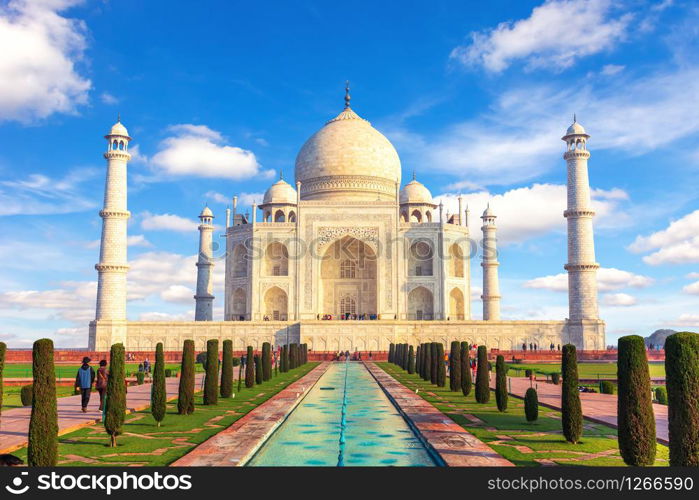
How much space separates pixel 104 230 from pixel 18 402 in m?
16.7

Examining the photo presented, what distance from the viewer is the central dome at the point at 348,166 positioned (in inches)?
1442

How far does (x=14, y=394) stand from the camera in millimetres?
14297

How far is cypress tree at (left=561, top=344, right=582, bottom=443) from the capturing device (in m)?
7.56

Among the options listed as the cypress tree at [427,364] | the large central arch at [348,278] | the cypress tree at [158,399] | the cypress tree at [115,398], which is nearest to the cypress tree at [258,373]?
the cypress tree at [427,364]

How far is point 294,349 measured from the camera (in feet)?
74.2

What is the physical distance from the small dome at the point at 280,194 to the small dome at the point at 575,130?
14657 millimetres

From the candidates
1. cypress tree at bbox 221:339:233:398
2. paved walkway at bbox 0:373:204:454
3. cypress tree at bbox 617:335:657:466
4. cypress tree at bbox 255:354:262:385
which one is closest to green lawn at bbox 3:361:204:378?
cypress tree at bbox 255:354:262:385

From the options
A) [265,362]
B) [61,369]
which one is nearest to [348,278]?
[61,369]

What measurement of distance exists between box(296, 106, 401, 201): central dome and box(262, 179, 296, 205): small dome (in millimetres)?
758

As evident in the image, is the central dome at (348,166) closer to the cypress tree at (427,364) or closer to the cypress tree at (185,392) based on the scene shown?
the cypress tree at (427,364)

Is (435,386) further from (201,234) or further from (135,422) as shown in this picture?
(201,234)

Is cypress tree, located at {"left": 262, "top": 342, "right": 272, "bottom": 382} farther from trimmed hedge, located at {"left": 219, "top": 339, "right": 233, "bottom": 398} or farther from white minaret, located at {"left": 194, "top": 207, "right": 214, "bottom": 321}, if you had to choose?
white minaret, located at {"left": 194, "top": 207, "right": 214, "bottom": 321}

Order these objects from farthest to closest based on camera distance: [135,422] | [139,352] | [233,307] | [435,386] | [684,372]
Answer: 1. [233,307]
2. [139,352]
3. [435,386]
4. [135,422]
5. [684,372]
